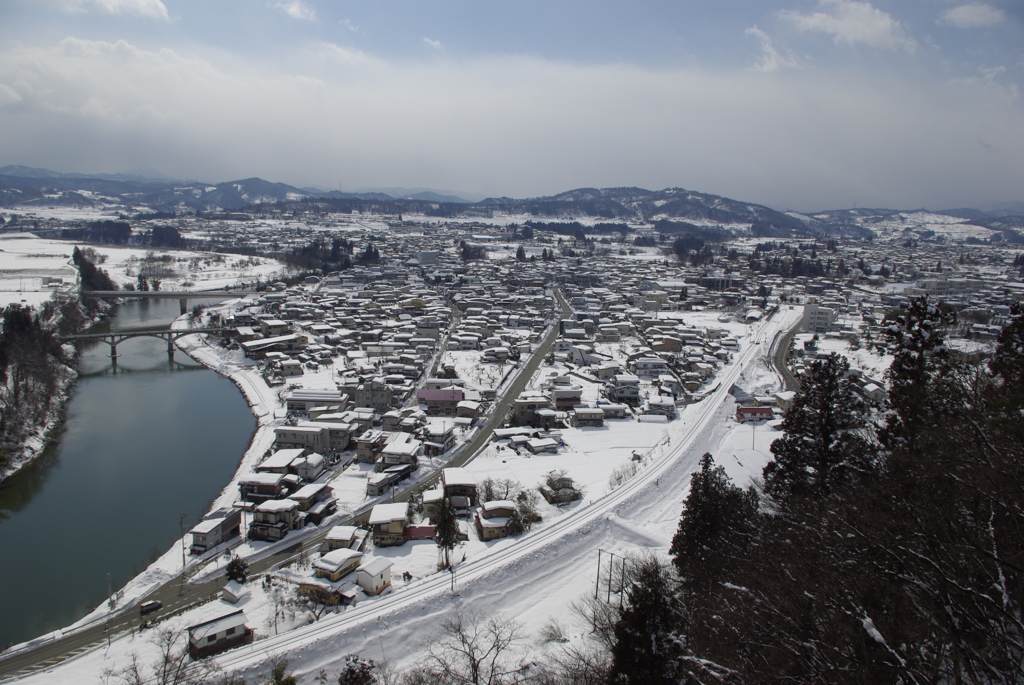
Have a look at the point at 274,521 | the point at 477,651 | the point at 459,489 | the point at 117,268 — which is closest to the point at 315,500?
the point at 274,521

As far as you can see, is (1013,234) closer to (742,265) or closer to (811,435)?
(742,265)

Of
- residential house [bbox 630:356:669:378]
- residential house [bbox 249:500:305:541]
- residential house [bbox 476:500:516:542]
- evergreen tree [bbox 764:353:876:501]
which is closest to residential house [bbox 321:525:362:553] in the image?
residential house [bbox 249:500:305:541]

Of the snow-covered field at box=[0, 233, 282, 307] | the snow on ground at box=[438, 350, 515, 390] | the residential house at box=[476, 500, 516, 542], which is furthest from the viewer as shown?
→ the snow-covered field at box=[0, 233, 282, 307]

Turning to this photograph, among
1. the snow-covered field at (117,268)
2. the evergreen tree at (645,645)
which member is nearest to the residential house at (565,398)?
the evergreen tree at (645,645)

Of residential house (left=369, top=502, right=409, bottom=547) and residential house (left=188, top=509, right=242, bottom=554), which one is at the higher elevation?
residential house (left=369, top=502, right=409, bottom=547)

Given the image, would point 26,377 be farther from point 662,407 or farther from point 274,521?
point 662,407

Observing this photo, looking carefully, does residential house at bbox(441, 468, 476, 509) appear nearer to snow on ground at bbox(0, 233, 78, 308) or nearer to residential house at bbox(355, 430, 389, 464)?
residential house at bbox(355, 430, 389, 464)

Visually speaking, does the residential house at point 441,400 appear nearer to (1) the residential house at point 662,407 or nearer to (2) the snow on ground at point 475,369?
(2) the snow on ground at point 475,369
